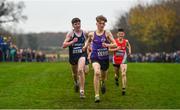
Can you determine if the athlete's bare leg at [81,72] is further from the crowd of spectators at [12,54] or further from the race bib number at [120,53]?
the crowd of spectators at [12,54]

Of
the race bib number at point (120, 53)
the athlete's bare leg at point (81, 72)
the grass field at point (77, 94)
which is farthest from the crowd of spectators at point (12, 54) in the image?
the athlete's bare leg at point (81, 72)

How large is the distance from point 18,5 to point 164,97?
90240mm

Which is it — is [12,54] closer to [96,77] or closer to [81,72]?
[81,72]

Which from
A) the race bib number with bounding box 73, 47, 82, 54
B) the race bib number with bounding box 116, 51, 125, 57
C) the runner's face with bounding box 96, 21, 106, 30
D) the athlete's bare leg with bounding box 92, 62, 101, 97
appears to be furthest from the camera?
the race bib number with bounding box 116, 51, 125, 57

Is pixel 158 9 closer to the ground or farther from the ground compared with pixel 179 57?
farther from the ground

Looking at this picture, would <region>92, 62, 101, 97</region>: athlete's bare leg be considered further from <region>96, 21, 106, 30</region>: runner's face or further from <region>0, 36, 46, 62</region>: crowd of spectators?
<region>0, 36, 46, 62</region>: crowd of spectators

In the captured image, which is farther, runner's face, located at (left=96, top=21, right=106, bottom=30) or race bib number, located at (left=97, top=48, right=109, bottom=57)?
race bib number, located at (left=97, top=48, right=109, bottom=57)

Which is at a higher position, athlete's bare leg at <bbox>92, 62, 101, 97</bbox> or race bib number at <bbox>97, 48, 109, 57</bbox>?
race bib number at <bbox>97, 48, 109, 57</bbox>

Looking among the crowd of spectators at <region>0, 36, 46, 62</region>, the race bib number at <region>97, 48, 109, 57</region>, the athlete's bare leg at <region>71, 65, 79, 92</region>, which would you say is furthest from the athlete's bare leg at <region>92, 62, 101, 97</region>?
the crowd of spectators at <region>0, 36, 46, 62</region>

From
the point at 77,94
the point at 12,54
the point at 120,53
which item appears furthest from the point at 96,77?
the point at 12,54

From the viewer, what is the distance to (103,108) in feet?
49.0

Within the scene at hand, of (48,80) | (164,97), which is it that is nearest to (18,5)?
(48,80)

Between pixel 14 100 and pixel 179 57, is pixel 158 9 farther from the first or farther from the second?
pixel 14 100

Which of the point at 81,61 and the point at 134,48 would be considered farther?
the point at 134,48
